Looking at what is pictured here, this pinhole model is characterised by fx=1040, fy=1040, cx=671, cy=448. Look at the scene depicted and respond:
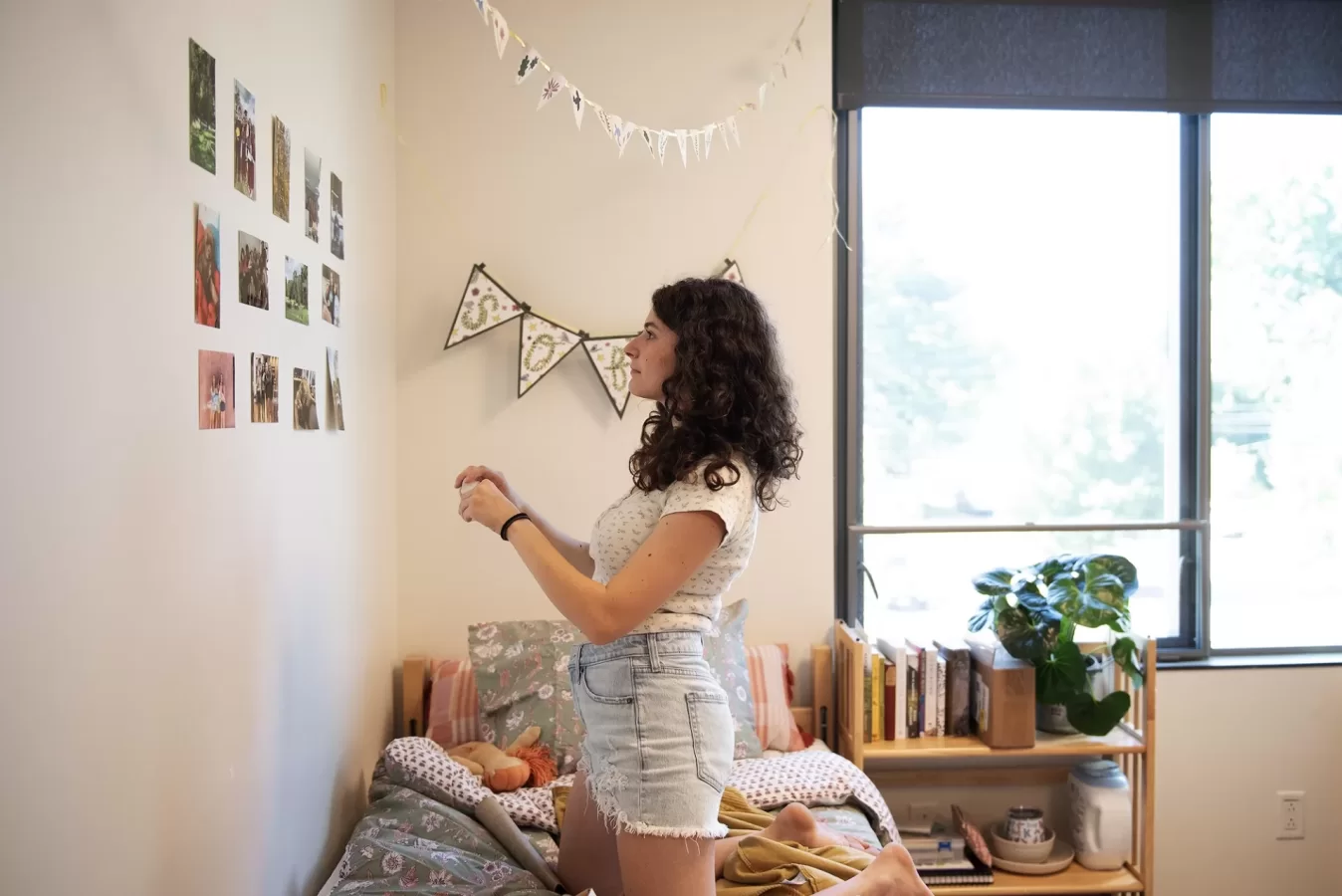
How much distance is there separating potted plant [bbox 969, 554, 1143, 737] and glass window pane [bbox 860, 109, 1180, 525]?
0.44m

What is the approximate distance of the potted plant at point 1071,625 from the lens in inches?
99.0

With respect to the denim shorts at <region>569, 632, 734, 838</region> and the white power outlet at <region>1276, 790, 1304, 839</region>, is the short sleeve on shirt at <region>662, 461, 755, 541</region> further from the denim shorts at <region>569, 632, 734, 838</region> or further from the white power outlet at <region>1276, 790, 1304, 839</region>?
the white power outlet at <region>1276, 790, 1304, 839</region>

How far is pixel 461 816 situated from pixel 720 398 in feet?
3.32

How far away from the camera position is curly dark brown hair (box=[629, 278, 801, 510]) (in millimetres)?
1533

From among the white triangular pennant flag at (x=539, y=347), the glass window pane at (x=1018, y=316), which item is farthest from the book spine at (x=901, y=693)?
the white triangular pennant flag at (x=539, y=347)

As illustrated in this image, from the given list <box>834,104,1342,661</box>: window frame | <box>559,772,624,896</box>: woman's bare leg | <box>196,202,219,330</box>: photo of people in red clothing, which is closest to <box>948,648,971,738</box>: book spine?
<box>834,104,1342,661</box>: window frame

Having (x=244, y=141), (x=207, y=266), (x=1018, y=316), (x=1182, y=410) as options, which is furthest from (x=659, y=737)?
(x=1182, y=410)

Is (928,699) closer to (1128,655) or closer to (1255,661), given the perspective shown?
(1128,655)

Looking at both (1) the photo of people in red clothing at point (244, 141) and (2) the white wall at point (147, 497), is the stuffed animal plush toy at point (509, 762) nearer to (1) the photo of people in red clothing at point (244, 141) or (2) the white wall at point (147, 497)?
(2) the white wall at point (147, 497)

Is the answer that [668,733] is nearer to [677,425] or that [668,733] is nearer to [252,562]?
[677,425]

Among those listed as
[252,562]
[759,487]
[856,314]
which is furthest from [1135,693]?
[252,562]

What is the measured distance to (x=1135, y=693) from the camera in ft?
8.75

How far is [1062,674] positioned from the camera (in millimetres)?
2545

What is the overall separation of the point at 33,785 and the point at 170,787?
324 millimetres
